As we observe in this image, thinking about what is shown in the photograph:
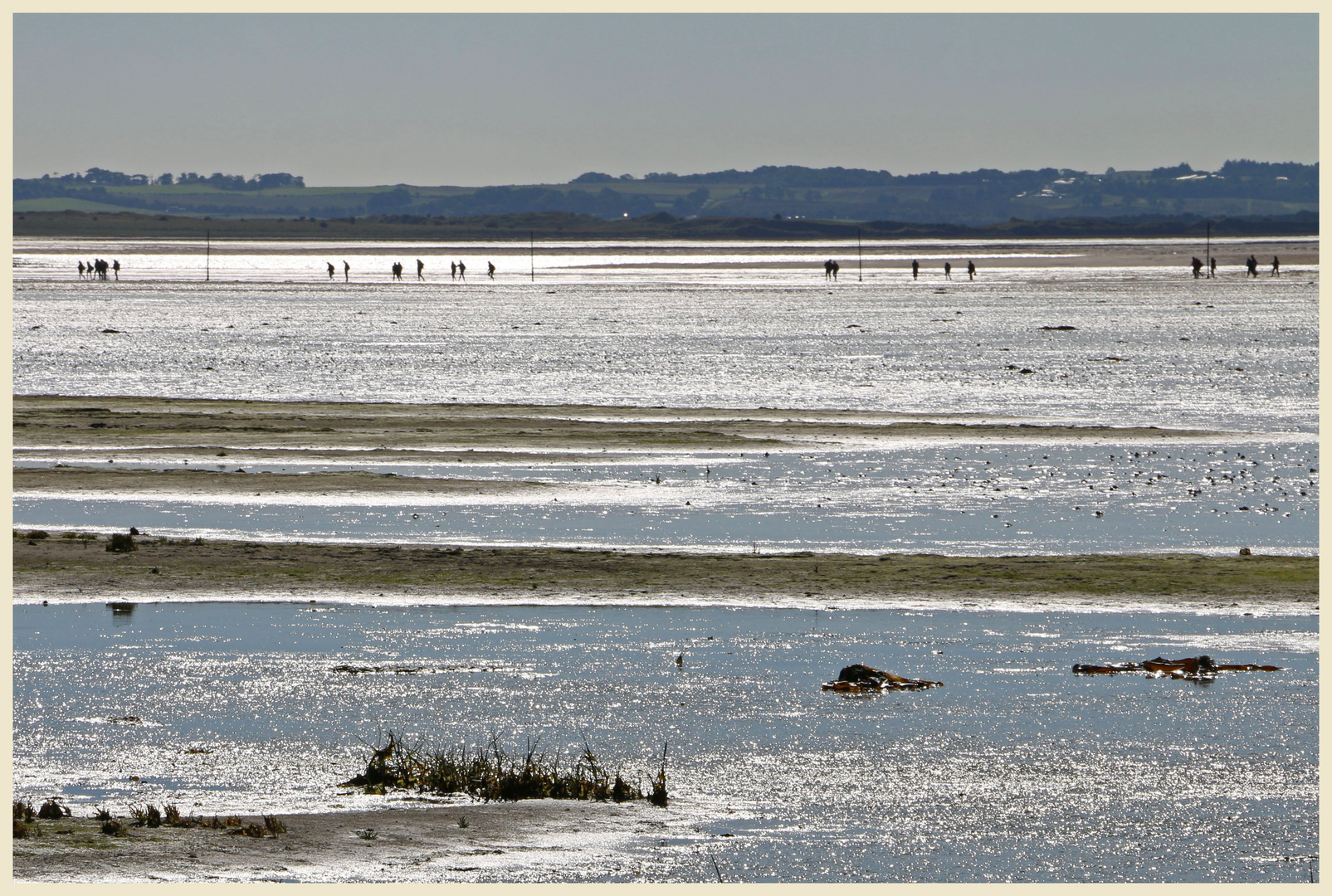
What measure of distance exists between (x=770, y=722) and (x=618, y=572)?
20.0 feet

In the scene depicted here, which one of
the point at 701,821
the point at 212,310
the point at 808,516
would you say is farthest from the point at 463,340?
the point at 701,821

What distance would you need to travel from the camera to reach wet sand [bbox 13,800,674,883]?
9.38 meters

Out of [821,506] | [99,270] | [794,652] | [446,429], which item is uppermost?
[99,270]

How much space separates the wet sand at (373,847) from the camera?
938cm

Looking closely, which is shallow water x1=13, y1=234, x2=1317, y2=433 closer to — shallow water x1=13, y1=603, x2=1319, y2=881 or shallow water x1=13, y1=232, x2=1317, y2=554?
shallow water x1=13, y1=232, x2=1317, y2=554

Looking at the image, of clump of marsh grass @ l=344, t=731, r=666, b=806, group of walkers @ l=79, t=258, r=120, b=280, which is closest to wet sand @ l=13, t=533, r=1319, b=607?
clump of marsh grass @ l=344, t=731, r=666, b=806

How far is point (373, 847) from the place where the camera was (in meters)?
10.0

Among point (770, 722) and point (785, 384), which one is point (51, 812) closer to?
point (770, 722)

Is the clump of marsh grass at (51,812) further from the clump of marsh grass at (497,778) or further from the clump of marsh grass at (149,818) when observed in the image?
the clump of marsh grass at (497,778)

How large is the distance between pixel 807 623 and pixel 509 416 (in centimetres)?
2017

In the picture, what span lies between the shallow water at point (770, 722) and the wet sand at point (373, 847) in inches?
10.7

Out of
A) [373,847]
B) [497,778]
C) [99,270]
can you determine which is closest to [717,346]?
[497,778]

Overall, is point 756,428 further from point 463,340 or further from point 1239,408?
point 463,340

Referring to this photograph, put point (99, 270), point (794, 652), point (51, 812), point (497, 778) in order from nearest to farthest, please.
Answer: point (51, 812), point (497, 778), point (794, 652), point (99, 270)
